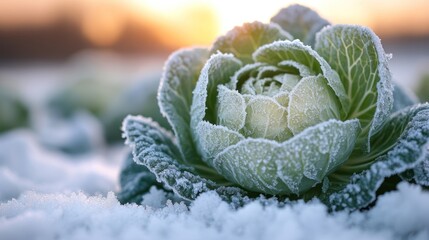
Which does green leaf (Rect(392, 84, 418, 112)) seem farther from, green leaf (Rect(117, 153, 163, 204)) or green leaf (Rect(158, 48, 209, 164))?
green leaf (Rect(117, 153, 163, 204))

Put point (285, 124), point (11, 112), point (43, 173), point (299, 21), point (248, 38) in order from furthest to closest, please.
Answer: point (11, 112) < point (43, 173) < point (299, 21) < point (248, 38) < point (285, 124)

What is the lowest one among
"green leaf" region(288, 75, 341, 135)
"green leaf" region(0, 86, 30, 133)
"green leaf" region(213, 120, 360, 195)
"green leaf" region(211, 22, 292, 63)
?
"green leaf" region(213, 120, 360, 195)

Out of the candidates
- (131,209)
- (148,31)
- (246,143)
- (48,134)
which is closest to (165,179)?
(131,209)

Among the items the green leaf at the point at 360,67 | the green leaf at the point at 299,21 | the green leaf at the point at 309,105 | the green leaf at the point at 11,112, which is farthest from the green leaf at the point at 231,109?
the green leaf at the point at 11,112

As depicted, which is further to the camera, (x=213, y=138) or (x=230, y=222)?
(x=213, y=138)

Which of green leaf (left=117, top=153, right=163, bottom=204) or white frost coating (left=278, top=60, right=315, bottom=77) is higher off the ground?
green leaf (left=117, top=153, right=163, bottom=204)

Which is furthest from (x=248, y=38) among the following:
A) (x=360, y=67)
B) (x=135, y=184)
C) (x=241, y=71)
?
(x=135, y=184)

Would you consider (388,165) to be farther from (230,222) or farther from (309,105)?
(230,222)

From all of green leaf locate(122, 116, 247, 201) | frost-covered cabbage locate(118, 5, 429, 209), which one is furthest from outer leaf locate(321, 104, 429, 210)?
green leaf locate(122, 116, 247, 201)
